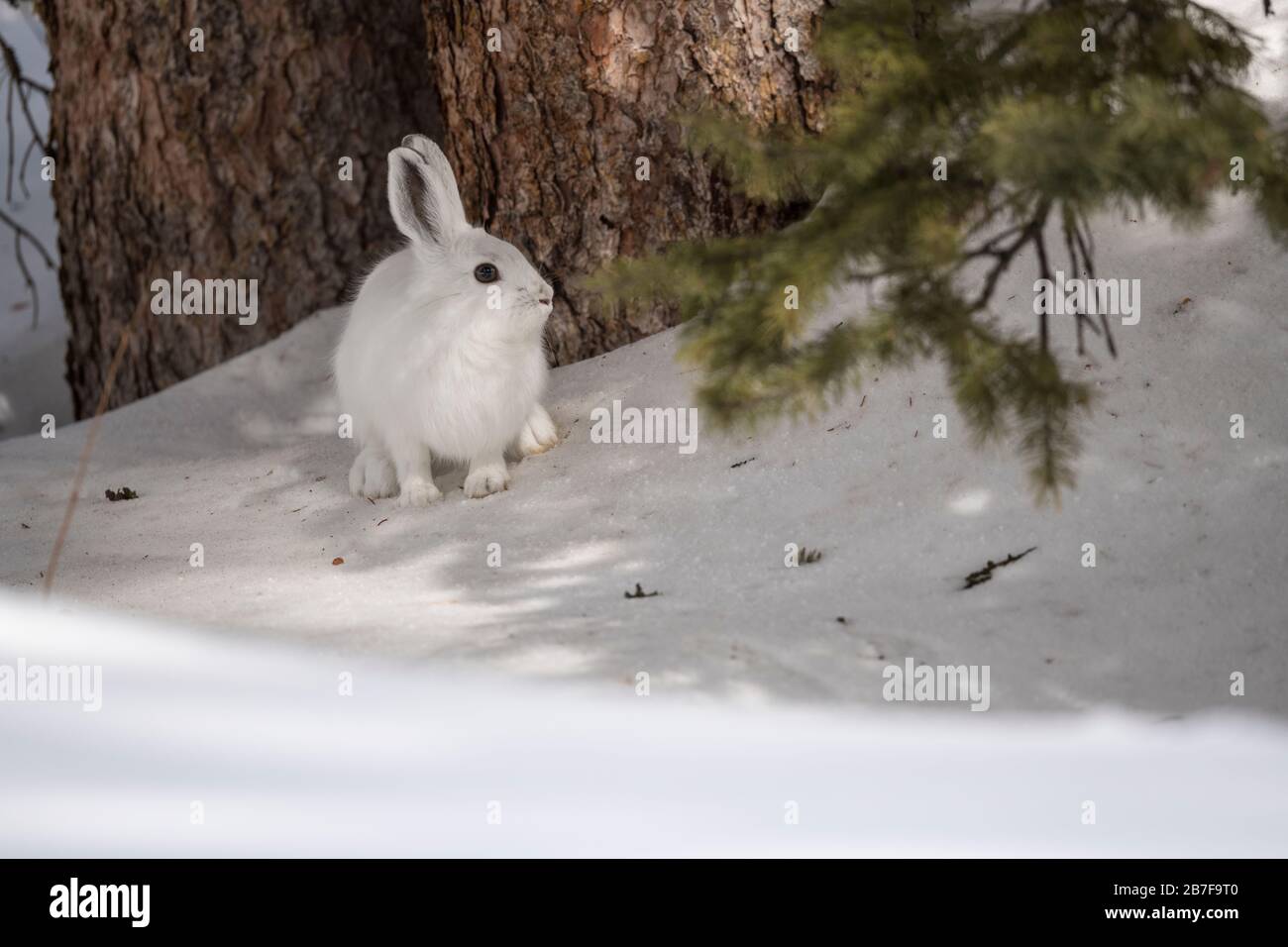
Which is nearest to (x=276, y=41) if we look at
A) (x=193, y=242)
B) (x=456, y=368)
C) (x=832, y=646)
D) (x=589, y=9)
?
(x=193, y=242)

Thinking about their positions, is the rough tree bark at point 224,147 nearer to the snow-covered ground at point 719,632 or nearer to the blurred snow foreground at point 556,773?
the snow-covered ground at point 719,632

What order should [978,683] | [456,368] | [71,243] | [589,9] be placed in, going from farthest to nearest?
[71,243] → [589,9] → [456,368] → [978,683]

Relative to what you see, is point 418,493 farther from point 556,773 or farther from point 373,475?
point 556,773

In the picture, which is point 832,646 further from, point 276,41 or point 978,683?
point 276,41

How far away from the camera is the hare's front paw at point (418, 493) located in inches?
195

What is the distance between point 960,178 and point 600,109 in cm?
267

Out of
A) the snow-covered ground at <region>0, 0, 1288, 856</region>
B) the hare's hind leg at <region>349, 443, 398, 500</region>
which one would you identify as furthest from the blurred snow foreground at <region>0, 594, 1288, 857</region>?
the hare's hind leg at <region>349, 443, 398, 500</region>

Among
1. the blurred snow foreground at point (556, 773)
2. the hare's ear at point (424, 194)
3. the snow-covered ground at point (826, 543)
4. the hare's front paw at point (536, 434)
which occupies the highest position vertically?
the hare's ear at point (424, 194)

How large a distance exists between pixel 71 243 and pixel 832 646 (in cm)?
538

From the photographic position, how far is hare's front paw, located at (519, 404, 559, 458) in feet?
17.0

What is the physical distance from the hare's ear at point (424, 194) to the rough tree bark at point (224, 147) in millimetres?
2330

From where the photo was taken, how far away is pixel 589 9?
18.0ft

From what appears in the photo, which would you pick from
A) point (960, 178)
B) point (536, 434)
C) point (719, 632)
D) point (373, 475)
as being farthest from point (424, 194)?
point (960, 178)

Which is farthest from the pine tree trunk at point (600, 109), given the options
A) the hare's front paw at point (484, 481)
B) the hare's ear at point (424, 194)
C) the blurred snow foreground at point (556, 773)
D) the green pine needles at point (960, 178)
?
the blurred snow foreground at point (556, 773)
